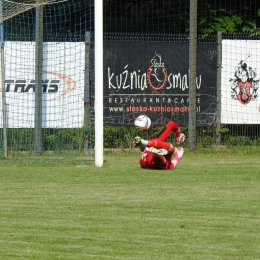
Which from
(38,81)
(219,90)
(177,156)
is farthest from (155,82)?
(177,156)

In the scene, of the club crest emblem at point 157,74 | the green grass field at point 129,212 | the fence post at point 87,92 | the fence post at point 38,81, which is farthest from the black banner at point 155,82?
the green grass field at point 129,212

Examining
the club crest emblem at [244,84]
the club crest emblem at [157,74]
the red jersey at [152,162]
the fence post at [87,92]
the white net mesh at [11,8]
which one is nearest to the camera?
the red jersey at [152,162]

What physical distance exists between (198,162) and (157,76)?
360 centimetres

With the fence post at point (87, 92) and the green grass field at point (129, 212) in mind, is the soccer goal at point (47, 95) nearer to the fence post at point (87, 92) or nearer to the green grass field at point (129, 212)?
the fence post at point (87, 92)

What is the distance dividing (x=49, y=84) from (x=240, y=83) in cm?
455

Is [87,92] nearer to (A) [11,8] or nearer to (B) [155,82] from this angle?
(B) [155,82]

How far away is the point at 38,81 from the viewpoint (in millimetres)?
17422

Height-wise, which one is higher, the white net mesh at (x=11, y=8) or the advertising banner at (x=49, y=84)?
the white net mesh at (x=11, y=8)

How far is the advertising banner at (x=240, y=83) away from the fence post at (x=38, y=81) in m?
4.34

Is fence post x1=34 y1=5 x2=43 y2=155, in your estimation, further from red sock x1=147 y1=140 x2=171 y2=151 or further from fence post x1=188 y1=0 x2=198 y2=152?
red sock x1=147 y1=140 x2=171 y2=151

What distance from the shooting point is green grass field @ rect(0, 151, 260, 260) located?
272 inches

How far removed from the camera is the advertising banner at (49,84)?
17453 millimetres

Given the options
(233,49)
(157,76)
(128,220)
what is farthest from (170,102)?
(128,220)

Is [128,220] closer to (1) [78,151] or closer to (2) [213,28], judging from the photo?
(1) [78,151]
